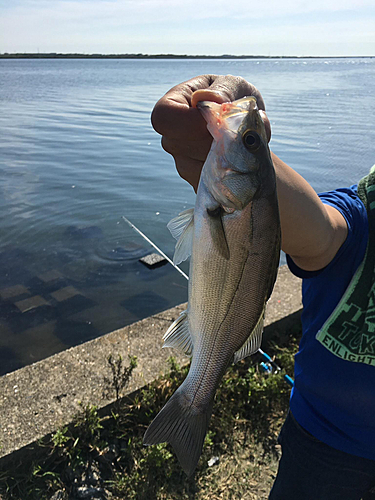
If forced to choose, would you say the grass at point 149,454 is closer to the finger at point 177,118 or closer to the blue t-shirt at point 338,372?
the blue t-shirt at point 338,372

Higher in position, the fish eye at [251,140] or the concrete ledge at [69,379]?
the fish eye at [251,140]

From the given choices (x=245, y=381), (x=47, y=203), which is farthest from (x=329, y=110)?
(x=245, y=381)

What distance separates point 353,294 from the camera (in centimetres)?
196

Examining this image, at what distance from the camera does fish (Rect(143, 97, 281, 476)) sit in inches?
54.9

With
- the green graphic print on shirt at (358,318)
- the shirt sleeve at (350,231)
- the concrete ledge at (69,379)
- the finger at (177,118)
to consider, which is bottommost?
the concrete ledge at (69,379)

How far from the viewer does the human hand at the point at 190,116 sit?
1400 mm

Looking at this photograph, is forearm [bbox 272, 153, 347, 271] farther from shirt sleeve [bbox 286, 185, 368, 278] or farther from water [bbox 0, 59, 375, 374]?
water [bbox 0, 59, 375, 374]

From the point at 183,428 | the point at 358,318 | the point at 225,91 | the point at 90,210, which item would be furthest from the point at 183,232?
the point at 90,210

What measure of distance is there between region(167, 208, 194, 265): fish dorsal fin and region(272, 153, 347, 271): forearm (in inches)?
15.5

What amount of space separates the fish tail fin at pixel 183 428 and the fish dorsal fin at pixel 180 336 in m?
0.22

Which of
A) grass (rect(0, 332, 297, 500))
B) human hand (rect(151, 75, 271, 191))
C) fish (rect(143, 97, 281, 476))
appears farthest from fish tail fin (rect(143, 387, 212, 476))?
grass (rect(0, 332, 297, 500))

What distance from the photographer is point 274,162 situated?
1733mm

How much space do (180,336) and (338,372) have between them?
86 centimetres

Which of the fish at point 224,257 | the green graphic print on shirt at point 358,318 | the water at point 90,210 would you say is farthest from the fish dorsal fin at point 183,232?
the water at point 90,210
